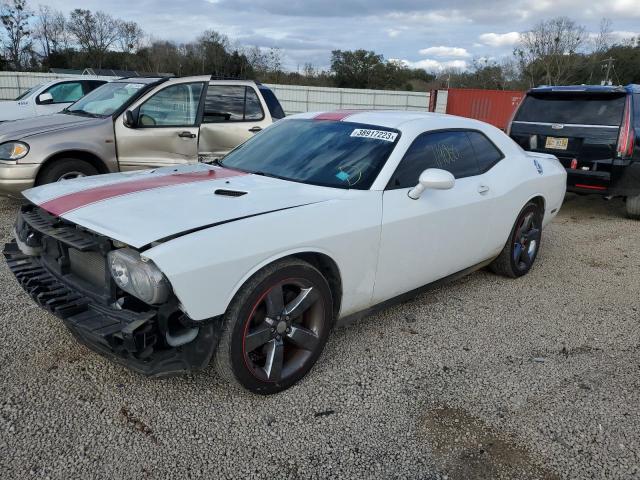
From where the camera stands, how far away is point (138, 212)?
2.71 m

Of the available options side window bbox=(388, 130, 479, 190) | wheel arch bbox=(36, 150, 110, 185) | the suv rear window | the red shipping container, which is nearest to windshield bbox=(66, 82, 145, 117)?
wheel arch bbox=(36, 150, 110, 185)

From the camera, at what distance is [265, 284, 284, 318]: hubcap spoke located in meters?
2.72

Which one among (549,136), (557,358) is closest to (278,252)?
(557,358)

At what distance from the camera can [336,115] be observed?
4.04 metres

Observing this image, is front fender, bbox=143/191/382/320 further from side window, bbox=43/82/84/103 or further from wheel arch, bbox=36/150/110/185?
side window, bbox=43/82/84/103

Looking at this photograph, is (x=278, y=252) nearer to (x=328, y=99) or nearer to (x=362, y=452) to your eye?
(x=362, y=452)

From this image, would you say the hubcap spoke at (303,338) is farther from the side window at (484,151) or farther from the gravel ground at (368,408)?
the side window at (484,151)

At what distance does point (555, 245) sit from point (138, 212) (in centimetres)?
510

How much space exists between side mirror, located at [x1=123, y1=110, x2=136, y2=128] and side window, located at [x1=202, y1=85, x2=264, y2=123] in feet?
2.90

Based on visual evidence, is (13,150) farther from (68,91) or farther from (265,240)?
(68,91)

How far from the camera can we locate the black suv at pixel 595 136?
6814 millimetres

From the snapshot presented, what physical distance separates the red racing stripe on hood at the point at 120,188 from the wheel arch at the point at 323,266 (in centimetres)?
98

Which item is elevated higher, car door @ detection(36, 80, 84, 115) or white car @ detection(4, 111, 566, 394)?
car door @ detection(36, 80, 84, 115)

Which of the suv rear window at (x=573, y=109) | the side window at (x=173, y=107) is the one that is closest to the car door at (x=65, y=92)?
the side window at (x=173, y=107)
